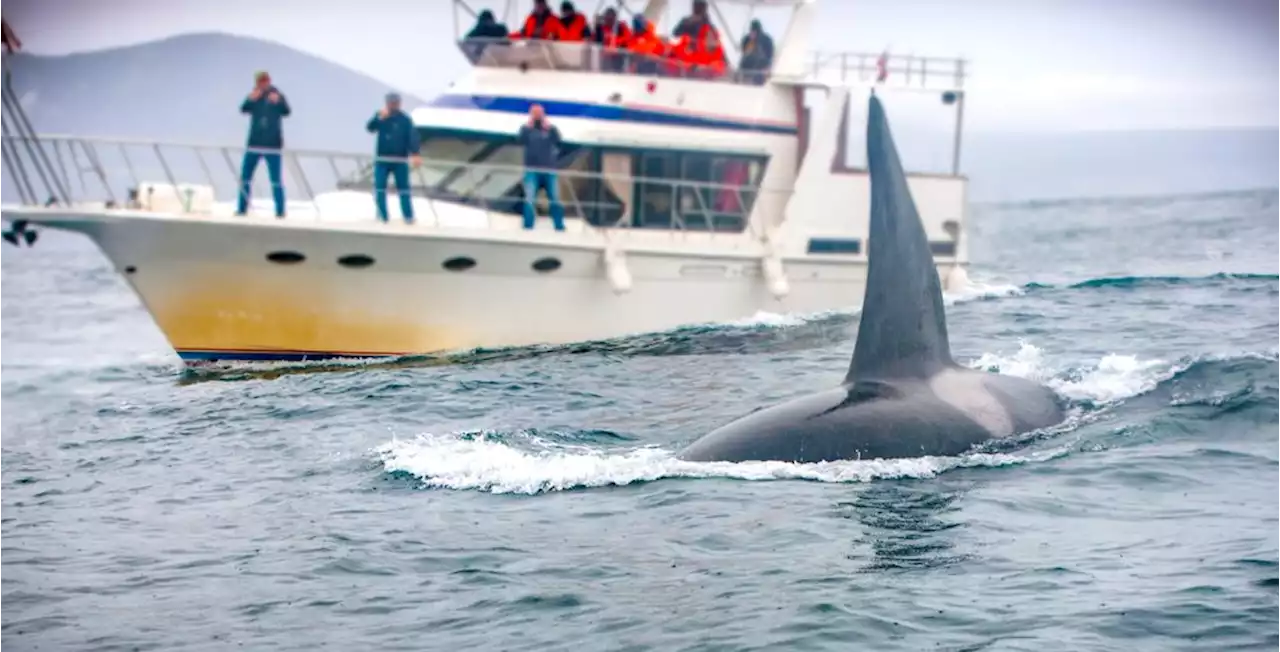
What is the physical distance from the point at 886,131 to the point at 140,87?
132 metres

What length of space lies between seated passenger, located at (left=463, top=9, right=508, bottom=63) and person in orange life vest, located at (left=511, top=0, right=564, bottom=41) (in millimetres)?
272

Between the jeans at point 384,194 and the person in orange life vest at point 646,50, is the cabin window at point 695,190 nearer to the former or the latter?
the person in orange life vest at point 646,50

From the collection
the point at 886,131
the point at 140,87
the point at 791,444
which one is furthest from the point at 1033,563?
the point at 140,87

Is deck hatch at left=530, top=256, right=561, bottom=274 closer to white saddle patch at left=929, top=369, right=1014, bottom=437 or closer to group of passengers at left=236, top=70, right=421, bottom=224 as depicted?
group of passengers at left=236, top=70, right=421, bottom=224

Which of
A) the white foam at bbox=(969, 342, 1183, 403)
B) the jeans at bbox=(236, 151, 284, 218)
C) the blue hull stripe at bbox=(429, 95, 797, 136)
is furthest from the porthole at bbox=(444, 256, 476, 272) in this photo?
the white foam at bbox=(969, 342, 1183, 403)

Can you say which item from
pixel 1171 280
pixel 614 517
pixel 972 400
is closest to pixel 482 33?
pixel 1171 280

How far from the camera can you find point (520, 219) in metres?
23.2

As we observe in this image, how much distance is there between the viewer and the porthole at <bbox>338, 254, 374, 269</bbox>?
2152cm

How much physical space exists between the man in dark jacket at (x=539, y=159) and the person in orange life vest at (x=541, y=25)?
2869mm

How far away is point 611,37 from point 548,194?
12.0 feet

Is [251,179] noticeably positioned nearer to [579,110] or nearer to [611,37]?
[579,110]

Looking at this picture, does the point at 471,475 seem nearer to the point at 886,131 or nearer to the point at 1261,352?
the point at 886,131

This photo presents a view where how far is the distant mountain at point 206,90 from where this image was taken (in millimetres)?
130500

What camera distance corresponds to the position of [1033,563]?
963 centimetres
